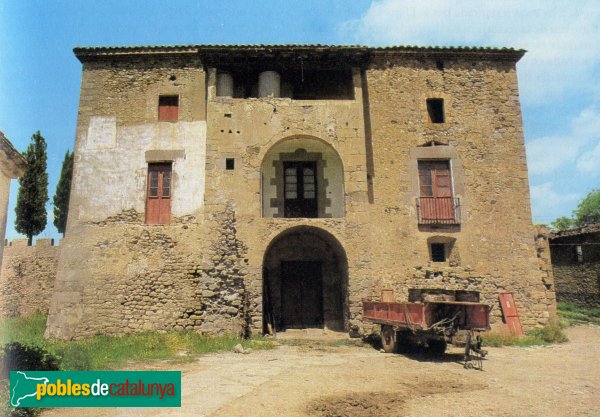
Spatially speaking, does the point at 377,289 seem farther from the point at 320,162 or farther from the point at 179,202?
the point at 179,202

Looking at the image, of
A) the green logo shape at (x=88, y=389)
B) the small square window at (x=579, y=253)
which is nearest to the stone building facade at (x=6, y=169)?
the green logo shape at (x=88, y=389)

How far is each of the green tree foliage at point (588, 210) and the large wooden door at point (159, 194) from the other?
166ft

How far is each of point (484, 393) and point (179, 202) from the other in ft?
37.9

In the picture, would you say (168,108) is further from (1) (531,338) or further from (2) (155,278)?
(1) (531,338)

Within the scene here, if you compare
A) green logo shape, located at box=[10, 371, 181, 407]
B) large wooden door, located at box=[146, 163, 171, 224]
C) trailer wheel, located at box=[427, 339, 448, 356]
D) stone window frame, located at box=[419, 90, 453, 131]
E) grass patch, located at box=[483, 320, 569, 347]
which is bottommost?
grass patch, located at box=[483, 320, 569, 347]

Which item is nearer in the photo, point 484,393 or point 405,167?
point 484,393

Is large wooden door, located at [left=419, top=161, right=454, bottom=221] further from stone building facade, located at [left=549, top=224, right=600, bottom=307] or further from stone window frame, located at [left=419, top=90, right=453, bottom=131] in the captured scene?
stone building facade, located at [left=549, top=224, right=600, bottom=307]

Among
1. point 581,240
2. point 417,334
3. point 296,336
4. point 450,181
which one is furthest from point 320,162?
point 581,240

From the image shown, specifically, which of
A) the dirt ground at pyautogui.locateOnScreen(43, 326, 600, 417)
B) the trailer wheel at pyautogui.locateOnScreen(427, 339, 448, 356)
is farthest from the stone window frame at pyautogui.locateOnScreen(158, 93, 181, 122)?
the trailer wheel at pyautogui.locateOnScreen(427, 339, 448, 356)

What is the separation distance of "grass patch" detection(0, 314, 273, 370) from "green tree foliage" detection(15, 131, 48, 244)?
10871 millimetres

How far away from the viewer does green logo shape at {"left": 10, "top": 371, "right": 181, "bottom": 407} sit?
5.52m

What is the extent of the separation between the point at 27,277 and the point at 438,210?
58.1ft

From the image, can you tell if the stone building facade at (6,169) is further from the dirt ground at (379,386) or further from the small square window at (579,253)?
the small square window at (579,253)

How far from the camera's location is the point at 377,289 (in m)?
13.4
